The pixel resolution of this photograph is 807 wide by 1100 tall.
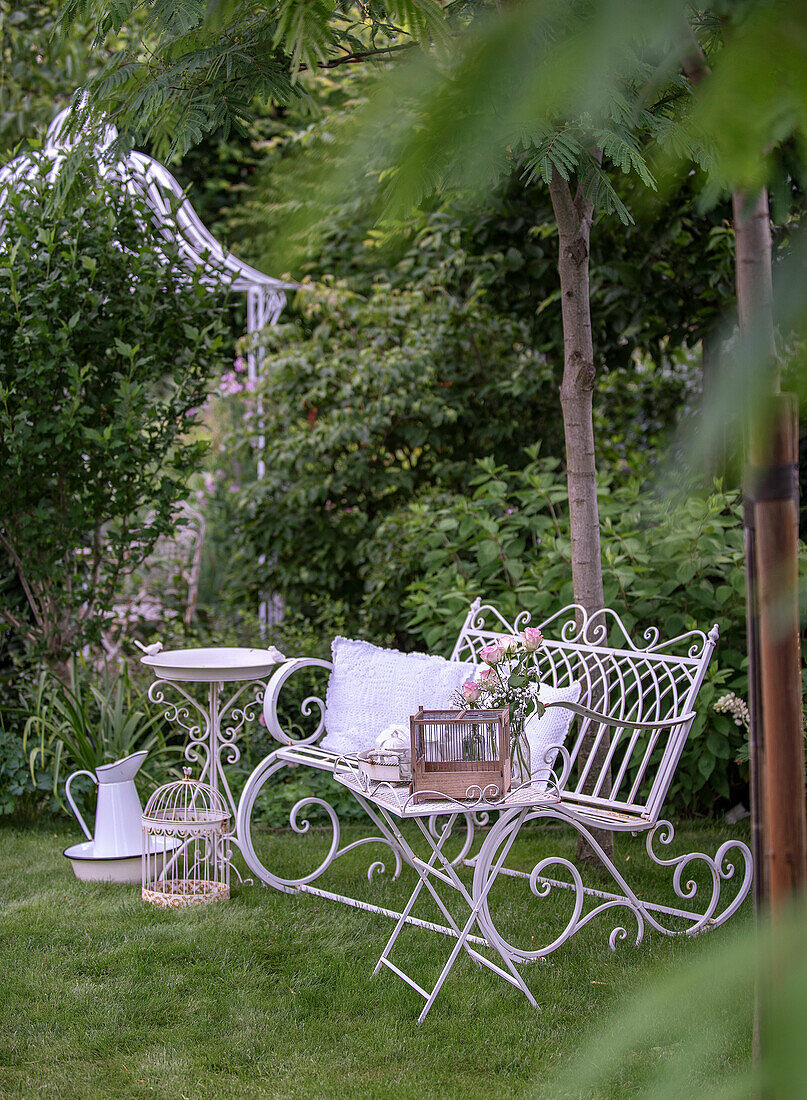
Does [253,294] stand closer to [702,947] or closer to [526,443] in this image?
[526,443]

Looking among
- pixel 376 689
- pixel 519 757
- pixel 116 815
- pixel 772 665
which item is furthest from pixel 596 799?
pixel 772 665

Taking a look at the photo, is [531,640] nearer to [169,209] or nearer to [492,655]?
[492,655]

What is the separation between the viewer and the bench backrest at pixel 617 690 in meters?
2.91

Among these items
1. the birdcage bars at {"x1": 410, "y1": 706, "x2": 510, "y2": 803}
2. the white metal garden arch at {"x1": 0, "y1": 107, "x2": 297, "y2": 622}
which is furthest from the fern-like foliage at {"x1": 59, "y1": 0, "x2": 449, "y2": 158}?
the birdcage bars at {"x1": 410, "y1": 706, "x2": 510, "y2": 803}

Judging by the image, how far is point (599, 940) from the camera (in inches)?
112

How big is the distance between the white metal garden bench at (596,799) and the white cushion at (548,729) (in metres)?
0.05

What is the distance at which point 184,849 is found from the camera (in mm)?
3176

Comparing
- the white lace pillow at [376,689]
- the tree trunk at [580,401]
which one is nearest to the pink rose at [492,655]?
the white lace pillow at [376,689]

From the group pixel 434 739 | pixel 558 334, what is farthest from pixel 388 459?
pixel 434 739

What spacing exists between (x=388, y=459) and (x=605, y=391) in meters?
1.61

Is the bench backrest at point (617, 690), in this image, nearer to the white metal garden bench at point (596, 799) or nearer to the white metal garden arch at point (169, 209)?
the white metal garden bench at point (596, 799)

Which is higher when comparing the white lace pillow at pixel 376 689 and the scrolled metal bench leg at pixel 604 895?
the white lace pillow at pixel 376 689

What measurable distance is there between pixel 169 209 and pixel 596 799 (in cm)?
325

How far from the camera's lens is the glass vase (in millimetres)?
2691
